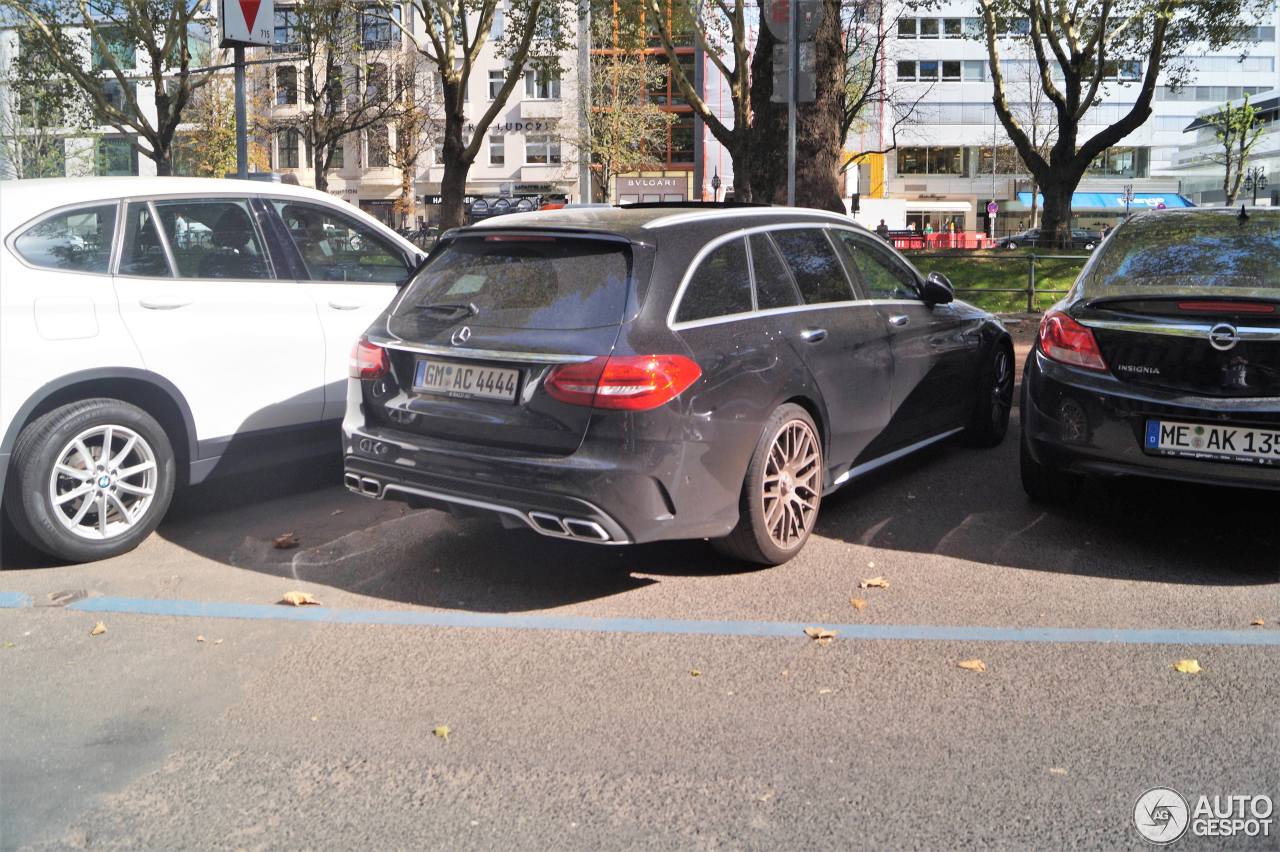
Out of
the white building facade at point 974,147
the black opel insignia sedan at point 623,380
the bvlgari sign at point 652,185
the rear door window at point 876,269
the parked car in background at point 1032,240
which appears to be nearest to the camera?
the black opel insignia sedan at point 623,380

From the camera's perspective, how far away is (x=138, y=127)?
92.1 ft

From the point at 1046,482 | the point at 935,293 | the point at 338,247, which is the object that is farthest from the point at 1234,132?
the point at 338,247

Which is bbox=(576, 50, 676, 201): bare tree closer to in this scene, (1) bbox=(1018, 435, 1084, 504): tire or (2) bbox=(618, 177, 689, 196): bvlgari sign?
(2) bbox=(618, 177, 689, 196): bvlgari sign

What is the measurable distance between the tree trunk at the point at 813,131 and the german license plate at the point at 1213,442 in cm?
998

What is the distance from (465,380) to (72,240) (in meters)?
2.14

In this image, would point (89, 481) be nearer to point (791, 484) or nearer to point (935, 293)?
point (791, 484)

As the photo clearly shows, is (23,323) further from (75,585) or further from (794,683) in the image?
(794,683)

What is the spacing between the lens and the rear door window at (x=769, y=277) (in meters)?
5.37

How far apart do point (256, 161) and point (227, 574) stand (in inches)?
2183

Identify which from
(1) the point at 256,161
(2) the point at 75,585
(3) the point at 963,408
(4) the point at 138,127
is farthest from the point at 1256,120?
(2) the point at 75,585

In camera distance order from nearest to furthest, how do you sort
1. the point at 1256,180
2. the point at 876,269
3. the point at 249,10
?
the point at 876,269 → the point at 249,10 → the point at 1256,180
